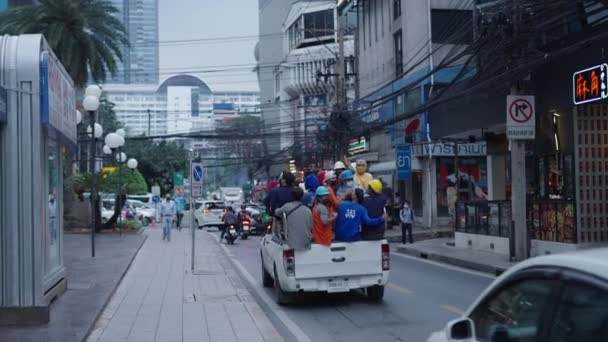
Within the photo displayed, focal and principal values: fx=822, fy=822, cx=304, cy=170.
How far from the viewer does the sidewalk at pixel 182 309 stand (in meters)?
11.8

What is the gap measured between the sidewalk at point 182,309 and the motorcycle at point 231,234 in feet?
36.3

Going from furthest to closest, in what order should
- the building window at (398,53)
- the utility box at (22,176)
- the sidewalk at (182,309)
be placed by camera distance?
the building window at (398,53), the sidewalk at (182,309), the utility box at (22,176)

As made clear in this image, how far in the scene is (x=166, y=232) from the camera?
35.2 meters

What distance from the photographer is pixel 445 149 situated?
4044 centimetres

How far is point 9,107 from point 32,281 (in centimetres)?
247

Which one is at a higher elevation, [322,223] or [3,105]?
[3,105]

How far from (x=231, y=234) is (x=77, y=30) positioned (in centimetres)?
1184

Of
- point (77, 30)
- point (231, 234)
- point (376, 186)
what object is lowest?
point (231, 234)

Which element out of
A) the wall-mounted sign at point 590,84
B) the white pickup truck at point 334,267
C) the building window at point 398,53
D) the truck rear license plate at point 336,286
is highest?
the building window at point 398,53

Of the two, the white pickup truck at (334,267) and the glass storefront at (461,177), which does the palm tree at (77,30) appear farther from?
the white pickup truck at (334,267)

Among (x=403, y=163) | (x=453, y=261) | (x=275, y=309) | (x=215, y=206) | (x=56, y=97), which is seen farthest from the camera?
(x=215, y=206)

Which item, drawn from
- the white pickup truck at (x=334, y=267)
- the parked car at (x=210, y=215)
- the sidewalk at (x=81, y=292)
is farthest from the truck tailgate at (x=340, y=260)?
the parked car at (x=210, y=215)

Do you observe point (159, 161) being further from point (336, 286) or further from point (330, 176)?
point (336, 286)

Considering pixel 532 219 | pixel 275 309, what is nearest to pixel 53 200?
pixel 275 309
